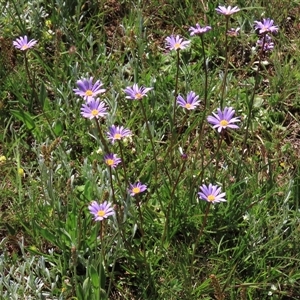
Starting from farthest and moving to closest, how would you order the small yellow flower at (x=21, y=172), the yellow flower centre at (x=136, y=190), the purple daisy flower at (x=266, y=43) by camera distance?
1. the small yellow flower at (x=21, y=172)
2. the purple daisy flower at (x=266, y=43)
3. the yellow flower centre at (x=136, y=190)

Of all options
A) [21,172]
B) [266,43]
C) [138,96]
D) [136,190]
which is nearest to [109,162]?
[136,190]

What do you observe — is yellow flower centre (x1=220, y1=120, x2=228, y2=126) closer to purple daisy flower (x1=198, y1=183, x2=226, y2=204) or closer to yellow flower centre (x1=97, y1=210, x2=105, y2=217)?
purple daisy flower (x1=198, y1=183, x2=226, y2=204)

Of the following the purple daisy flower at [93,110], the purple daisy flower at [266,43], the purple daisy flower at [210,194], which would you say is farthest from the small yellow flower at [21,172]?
the purple daisy flower at [266,43]

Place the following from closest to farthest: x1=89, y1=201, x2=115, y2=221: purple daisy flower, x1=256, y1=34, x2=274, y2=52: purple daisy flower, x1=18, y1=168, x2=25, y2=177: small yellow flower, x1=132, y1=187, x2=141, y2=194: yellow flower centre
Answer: x1=89, y1=201, x2=115, y2=221: purple daisy flower < x1=132, y1=187, x2=141, y2=194: yellow flower centre < x1=256, y1=34, x2=274, y2=52: purple daisy flower < x1=18, y1=168, x2=25, y2=177: small yellow flower

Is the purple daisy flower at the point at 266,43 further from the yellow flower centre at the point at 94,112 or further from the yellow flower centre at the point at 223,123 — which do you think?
the yellow flower centre at the point at 94,112

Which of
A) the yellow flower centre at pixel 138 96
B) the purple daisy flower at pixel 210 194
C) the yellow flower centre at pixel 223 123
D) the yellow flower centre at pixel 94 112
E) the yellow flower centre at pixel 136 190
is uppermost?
the yellow flower centre at pixel 138 96

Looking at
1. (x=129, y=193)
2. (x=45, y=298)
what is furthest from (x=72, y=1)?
(x=45, y=298)

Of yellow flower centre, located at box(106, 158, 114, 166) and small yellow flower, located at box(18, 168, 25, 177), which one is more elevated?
yellow flower centre, located at box(106, 158, 114, 166)

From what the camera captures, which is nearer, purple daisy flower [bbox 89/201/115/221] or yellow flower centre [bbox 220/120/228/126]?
purple daisy flower [bbox 89/201/115/221]

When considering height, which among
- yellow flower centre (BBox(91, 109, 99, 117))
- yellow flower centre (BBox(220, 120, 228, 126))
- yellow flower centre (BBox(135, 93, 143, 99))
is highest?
yellow flower centre (BBox(135, 93, 143, 99))

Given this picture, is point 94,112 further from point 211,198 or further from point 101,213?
point 211,198

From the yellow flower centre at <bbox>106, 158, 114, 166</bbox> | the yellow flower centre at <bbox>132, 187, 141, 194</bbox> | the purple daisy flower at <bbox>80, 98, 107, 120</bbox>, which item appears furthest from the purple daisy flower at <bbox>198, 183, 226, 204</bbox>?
the purple daisy flower at <bbox>80, 98, 107, 120</bbox>

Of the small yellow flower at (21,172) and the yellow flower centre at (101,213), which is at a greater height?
the yellow flower centre at (101,213)
